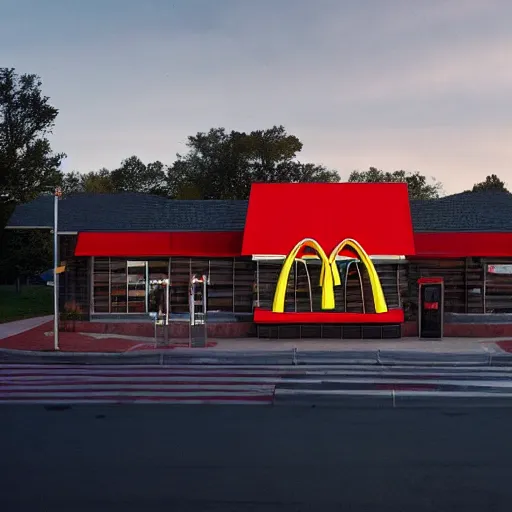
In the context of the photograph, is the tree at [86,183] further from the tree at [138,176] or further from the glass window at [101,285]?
the glass window at [101,285]

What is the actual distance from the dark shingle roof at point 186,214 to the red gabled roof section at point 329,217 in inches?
125

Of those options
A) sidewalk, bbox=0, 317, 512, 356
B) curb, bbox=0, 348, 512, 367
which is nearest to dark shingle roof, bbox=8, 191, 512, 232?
sidewalk, bbox=0, 317, 512, 356

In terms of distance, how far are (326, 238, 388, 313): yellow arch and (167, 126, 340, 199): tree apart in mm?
46224

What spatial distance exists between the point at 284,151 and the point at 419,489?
2610 inches

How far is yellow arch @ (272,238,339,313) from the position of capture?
83.8ft

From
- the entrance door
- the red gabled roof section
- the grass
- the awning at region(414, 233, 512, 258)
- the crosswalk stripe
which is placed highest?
the red gabled roof section

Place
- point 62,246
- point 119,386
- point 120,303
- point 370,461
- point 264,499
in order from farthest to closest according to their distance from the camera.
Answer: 1. point 62,246
2. point 120,303
3. point 119,386
4. point 370,461
5. point 264,499

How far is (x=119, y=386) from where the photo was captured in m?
16.1

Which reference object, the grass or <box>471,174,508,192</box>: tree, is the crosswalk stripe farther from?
<box>471,174,508,192</box>: tree

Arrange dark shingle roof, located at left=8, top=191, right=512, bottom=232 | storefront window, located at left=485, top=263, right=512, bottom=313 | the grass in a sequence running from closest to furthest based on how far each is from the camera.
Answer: storefront window, located at left=485, top=263, right=512, bottom=313 → dark shingle roof, located at left=8, top=191, right=512, bottom=232 → the grass

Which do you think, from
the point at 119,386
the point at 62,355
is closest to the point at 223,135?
the point at 62,355

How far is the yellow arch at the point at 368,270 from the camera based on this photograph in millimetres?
25562

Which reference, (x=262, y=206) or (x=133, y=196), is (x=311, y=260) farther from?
(x=133, y=196)

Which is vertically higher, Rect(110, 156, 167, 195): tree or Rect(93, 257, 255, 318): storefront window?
Rect(110, 156, 167, 195): tree
